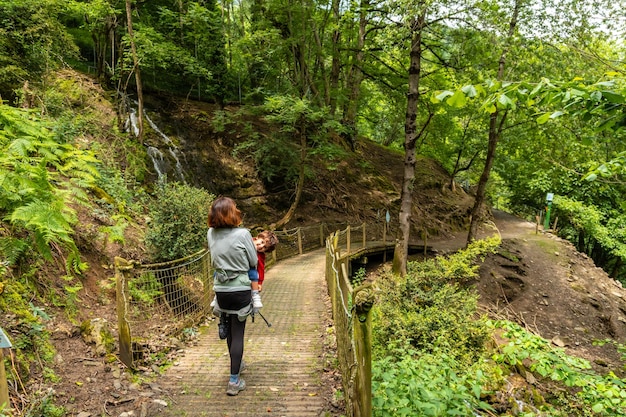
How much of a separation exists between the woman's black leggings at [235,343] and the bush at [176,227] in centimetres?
338

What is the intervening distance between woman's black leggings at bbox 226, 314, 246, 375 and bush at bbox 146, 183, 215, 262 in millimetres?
3382

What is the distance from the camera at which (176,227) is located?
7023mm

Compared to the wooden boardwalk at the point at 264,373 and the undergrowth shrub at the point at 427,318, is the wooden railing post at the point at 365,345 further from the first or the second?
the undergrowth shrub at the point at 427,318

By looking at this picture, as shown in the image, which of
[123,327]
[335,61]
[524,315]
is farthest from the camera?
[335,61]

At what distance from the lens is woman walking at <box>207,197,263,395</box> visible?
3.68m

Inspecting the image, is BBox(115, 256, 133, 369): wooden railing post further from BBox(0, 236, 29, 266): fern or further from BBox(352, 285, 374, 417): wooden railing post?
BBox(352, 285, 374, 417): wooden railing post

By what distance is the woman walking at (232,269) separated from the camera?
12.1 feet

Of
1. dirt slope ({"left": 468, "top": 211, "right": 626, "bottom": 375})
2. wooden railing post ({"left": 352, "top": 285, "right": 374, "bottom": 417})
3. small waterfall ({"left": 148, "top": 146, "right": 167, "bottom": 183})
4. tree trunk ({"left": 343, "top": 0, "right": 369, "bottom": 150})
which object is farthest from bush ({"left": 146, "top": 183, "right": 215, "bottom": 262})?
tree trunk ({"left": 343, "top": 0, "right": 369, "bottom": 150})

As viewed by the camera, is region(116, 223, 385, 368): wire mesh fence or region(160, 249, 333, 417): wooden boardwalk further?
region(116, 223, 385, 368): wire mesh fence

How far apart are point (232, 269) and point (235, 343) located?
0.79 meters

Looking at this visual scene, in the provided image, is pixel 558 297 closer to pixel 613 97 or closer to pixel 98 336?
pixel 613 97

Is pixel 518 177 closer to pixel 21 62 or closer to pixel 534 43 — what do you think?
pixel 534 43

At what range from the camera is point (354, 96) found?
18.8 m

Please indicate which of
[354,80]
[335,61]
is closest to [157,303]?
[335,61]
